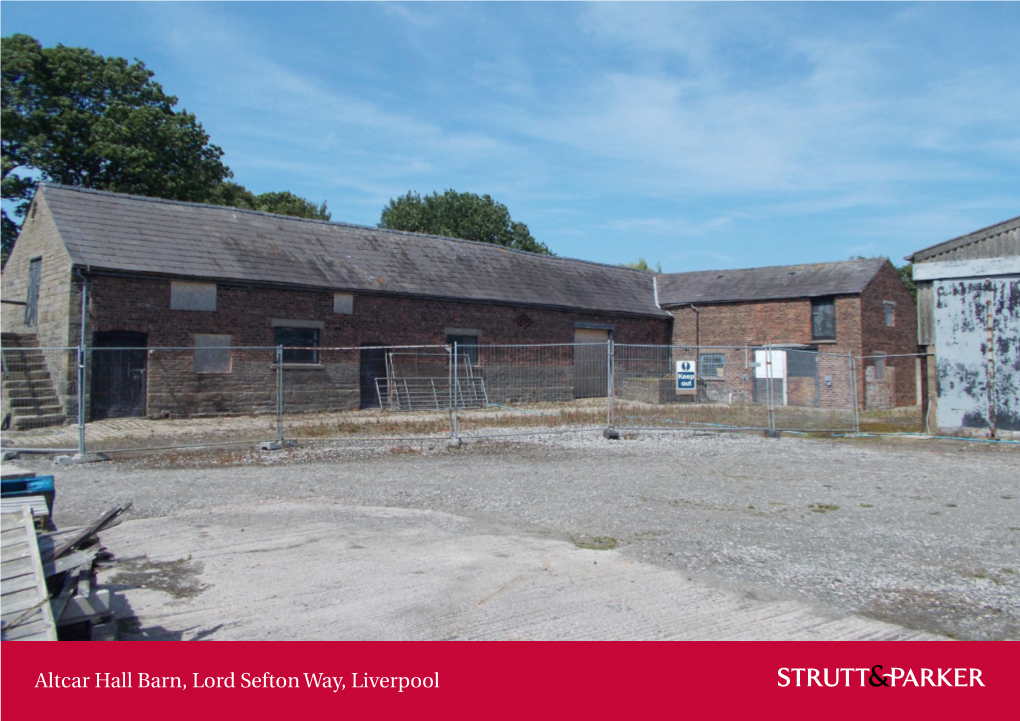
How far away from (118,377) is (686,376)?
13746 mm

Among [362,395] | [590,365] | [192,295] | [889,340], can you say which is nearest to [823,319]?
[889,340]

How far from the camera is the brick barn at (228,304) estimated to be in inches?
687

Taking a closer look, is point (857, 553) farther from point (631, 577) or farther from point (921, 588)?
point (631, 577)

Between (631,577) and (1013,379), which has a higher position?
(1013,379)

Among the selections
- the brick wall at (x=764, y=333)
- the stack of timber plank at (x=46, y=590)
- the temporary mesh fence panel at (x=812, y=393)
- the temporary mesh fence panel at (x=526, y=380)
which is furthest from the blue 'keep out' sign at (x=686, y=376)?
the stack of timber plank at (x=46, y=590)

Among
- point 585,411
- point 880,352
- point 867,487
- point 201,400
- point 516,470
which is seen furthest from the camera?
point 880,352

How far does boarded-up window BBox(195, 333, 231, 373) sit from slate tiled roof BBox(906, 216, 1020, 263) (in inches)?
679

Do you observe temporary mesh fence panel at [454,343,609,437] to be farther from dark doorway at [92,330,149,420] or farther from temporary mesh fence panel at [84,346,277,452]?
dark doorway at [92,330,149,420]

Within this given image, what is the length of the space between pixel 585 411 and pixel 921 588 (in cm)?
1203

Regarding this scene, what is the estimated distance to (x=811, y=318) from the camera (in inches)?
1121

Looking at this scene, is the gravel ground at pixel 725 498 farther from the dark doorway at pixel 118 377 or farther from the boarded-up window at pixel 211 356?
the boarded-up window at pixel 211 356

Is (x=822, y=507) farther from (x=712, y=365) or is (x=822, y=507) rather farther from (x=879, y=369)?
(x=879, y=369)
